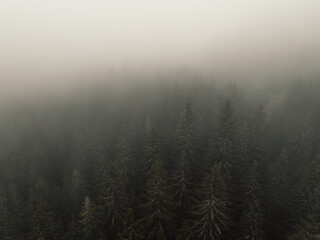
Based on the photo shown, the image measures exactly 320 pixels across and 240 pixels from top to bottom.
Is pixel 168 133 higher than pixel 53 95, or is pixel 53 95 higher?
pixel 168 133

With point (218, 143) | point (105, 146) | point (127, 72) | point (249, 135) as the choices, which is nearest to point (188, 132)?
point (218, 143)

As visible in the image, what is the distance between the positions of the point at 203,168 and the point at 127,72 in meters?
128

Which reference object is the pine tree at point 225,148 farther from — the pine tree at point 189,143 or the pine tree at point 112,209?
the pine tree at point 112,209

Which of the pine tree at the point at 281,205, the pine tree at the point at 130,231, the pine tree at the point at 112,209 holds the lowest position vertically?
the pine tree at the point at 281,205

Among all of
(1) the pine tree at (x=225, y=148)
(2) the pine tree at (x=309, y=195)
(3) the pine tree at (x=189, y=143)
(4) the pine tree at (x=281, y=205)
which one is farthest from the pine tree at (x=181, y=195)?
(2) the pine tree at (x=309, y=195)

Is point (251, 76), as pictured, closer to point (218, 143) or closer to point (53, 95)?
point (218, 143)

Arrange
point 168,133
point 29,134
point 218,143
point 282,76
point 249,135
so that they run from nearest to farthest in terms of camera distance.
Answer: point 218,143
point 249,135
point 168,133
point 29,134
point 282,76

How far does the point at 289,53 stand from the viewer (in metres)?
150

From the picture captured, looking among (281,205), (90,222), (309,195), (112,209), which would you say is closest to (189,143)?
(281,205)

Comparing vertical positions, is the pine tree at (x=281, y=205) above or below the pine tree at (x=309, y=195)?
below

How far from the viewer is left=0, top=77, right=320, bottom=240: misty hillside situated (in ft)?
94.0

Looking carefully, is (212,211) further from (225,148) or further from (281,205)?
(281,205)

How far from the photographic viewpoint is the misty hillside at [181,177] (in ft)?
94.0

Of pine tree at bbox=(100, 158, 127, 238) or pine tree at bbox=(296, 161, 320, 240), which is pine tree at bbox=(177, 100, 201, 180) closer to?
pine tree at bbox=(100, 158, 127, 238)
